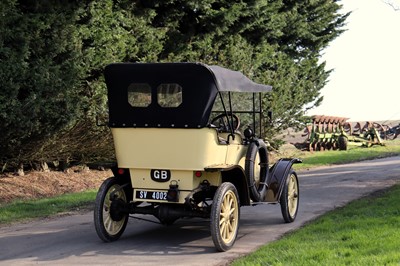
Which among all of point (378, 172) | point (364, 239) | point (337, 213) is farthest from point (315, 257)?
point (378, 172)

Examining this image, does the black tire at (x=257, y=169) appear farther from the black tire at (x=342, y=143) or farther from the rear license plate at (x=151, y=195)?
the black tire at (x=342, y=143)

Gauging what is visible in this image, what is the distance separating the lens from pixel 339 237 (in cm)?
814

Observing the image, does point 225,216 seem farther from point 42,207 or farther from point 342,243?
point 42,207

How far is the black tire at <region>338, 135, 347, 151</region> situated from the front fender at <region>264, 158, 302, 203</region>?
2569cm

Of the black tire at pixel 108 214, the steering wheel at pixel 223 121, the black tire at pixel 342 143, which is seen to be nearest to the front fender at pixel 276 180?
the steering wheel at pixel 223 121

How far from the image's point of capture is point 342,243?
303 inches

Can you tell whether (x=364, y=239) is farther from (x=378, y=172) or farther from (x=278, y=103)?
(x=278, y=103)

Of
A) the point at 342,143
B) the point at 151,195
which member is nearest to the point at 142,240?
the point at 151,195

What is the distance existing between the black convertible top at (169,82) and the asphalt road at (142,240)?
1.68 metres

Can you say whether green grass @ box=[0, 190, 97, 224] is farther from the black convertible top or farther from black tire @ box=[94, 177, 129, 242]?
the black convertible top

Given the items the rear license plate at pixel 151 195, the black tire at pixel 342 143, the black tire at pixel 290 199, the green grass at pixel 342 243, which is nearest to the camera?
the green grass at pixel 342 243

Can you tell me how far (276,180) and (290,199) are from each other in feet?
2.01

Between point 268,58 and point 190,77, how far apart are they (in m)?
17.7

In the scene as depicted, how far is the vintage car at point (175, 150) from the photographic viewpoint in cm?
834
